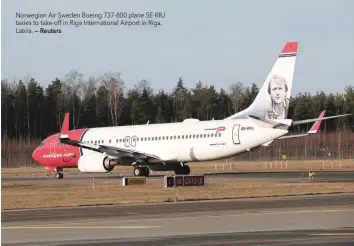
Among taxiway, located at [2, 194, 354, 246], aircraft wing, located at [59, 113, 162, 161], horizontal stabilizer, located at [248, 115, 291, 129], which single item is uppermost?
horizontal stabilizer, located at [248, 115, 291, 129]

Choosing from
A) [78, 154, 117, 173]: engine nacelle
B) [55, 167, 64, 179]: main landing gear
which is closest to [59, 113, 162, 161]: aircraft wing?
[78, 154, 117, 173]: engine nacelle

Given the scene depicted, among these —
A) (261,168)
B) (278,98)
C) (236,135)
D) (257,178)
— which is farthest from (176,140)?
(261,168)

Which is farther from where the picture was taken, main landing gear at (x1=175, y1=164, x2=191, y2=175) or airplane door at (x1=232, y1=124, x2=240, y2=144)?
main landing gear at (x1=175, y1=164, x2=191, y2=175)

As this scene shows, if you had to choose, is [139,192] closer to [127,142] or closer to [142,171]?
[142,171]

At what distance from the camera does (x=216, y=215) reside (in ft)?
80.5

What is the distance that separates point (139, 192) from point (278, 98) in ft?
61.3

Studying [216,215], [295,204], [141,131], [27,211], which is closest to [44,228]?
[216,215]

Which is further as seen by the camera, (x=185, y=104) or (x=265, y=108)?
(x=185, y=104)

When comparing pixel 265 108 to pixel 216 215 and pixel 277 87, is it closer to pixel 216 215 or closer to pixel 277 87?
pixel 277 87

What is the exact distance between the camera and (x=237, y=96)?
502 feet

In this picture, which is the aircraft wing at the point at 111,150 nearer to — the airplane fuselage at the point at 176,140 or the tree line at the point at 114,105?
the airplane fuselage at the point at 176,140

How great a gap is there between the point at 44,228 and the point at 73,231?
131 centimetres

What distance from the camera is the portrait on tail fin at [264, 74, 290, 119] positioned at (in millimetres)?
52938

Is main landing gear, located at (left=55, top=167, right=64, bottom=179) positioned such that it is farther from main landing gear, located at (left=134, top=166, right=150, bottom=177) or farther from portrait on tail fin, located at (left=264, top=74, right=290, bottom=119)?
portrait on tail fin, located at (left=264, top=74, right=290, bottom=119)
